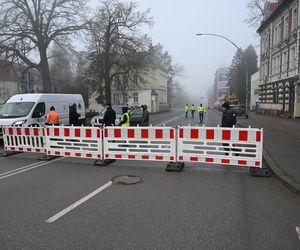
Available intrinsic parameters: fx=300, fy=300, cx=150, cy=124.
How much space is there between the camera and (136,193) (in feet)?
20.6

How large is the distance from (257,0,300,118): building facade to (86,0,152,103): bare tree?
14.6 meters

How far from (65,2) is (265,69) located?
91.5ft

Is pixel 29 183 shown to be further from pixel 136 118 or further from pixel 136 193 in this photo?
pixel 136 118

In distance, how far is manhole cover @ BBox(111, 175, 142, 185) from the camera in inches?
283

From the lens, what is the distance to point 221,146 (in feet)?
27.4

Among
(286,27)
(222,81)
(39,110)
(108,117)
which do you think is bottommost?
(108,117)

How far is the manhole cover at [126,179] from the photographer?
7176 millimetres

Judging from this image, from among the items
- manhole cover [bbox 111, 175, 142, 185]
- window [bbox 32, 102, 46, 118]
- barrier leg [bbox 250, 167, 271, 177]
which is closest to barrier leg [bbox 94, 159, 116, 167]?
manhole cover [bbox 111, 175, 142, 185]

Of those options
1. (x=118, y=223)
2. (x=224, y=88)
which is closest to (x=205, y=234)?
(x=118, y=223)

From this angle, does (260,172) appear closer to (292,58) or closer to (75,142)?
(75,142)

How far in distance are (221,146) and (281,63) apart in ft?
96.3

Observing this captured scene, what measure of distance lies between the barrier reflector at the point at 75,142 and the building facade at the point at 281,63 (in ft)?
77.2

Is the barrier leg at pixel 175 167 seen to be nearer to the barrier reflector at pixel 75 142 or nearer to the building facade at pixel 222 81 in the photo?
the barrier reflector at pixel 75 142

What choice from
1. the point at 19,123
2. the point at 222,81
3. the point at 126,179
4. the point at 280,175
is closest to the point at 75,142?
the point at 126,179
